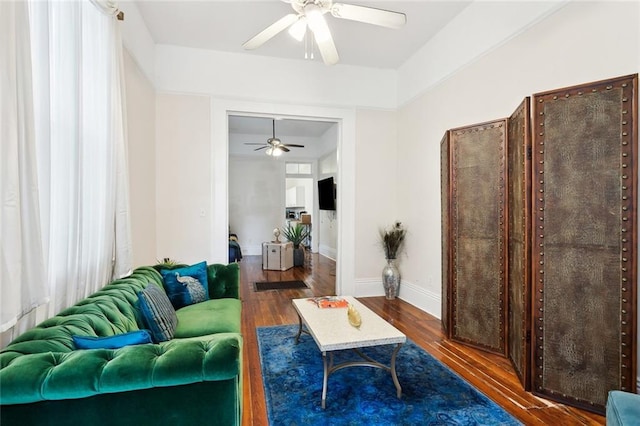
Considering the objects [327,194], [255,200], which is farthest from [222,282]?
[255,200]

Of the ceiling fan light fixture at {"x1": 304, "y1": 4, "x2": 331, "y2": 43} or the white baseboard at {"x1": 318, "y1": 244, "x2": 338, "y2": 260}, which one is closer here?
the ceiling fan light fixture at {"x1": 304, "y1": 4, "x2": 331, "y2": 43}

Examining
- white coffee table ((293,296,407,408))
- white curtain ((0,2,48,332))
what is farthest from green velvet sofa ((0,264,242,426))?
white coffee table ((293,296,407,408))

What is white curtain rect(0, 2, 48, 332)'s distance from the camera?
1.17 meters

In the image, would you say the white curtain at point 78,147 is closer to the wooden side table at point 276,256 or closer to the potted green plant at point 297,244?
the wooden side table at point 276,256

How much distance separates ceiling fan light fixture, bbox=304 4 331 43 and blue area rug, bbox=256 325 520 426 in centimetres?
258

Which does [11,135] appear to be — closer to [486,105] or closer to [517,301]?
[517,301]

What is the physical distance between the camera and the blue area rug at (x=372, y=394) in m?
1.91

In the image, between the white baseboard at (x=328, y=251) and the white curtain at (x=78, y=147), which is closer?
the white curtain at (x=78, y=147)

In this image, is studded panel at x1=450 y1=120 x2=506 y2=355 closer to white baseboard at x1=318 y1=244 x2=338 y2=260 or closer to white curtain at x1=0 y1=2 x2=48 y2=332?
white curtain at x1=0 y1=2 x2=48 y2=332

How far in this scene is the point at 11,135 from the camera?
1213 mm

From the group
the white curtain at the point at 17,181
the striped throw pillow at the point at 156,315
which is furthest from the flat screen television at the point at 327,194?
the white curtain at the point at 17,181

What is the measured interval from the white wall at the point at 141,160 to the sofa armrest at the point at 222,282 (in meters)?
0.82

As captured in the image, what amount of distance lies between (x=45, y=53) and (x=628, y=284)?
3.30 m

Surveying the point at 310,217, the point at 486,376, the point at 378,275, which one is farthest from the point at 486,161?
the point at 310,217
